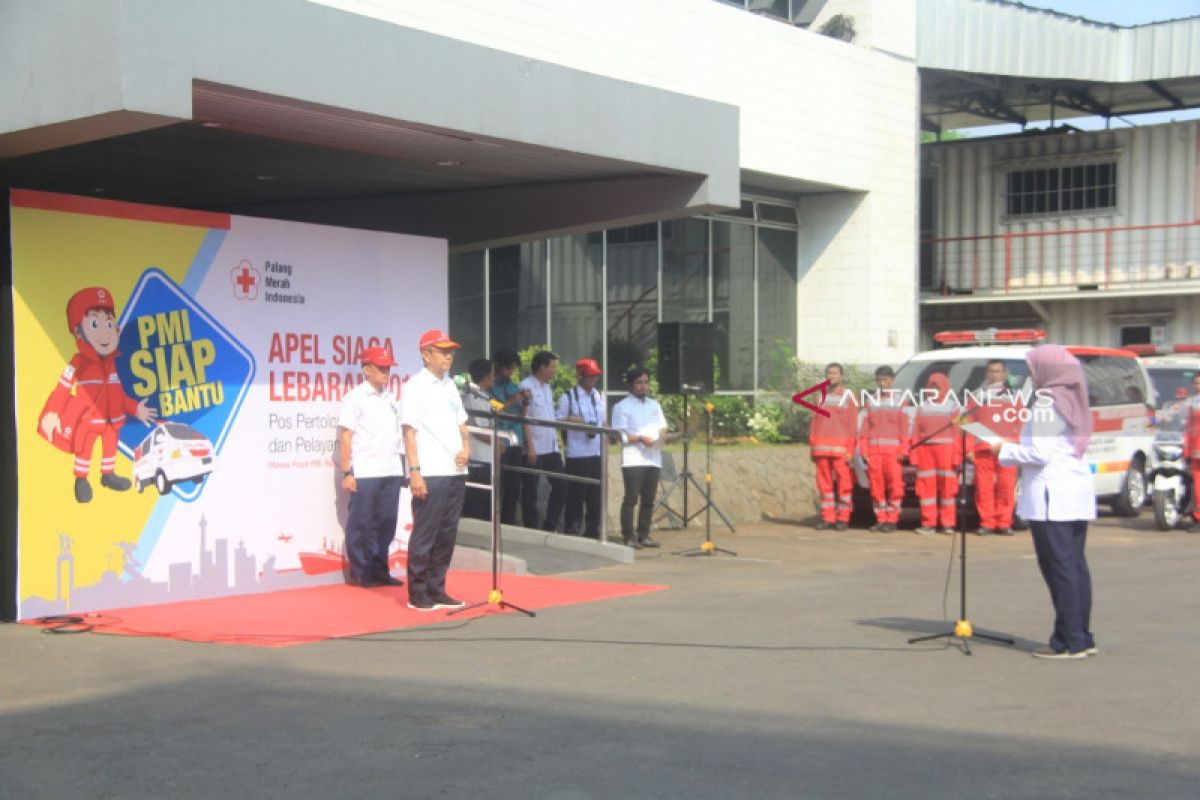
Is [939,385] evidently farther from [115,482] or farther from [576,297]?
[115,482]

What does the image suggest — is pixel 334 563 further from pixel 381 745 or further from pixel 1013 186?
pixel 1013 186

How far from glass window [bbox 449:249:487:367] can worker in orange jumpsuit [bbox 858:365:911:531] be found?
568 cm

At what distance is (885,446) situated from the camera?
17062 mm

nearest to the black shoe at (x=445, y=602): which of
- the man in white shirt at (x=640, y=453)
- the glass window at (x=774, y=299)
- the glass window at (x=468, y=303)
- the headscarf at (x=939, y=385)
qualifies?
the man in white shirt at (x=640, y=453)

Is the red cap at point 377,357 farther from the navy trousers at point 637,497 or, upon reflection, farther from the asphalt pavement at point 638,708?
the navy trousers at point 637,497

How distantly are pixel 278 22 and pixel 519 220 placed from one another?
5.21 metres

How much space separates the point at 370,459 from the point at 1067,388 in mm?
5588

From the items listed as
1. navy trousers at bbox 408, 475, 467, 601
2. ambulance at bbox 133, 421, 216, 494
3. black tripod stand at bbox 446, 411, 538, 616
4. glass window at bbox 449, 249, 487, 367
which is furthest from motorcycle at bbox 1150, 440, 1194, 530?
ambulance at bbox 133, 421, 216, 494

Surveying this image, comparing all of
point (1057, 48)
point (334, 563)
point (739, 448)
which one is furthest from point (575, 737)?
point (1057, 48)

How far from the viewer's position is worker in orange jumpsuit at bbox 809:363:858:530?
1730 cm

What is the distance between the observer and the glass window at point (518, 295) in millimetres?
20297

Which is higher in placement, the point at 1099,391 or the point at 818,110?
the point at 818,110

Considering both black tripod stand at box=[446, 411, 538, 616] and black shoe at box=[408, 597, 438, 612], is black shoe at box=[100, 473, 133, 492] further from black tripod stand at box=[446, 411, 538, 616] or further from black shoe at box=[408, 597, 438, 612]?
black tripod stand at box=[446, 411, 538, 616]

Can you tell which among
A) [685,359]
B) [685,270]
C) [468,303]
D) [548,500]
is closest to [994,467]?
[685,359]
